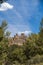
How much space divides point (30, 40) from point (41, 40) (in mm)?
5427

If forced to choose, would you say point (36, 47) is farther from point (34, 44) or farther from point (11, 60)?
point (11, 60)

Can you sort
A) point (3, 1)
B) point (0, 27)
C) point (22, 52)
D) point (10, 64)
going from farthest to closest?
point (22, 52)
point (10, 64)
point (0, 27)
point (3, 1)

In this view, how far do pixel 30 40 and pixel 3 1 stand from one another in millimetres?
38436

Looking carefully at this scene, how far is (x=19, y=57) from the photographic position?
4544cm

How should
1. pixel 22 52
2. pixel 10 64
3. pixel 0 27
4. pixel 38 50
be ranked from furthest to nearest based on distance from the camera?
pixel 22 52 < pixel 38 50 < pixel 10 64 < pixel 0 27

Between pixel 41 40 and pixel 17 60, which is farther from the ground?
pixel 41 40

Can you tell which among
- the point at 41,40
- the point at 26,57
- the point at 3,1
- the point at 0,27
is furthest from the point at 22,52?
the point at 3,1

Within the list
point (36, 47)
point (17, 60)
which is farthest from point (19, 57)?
point (36, 47)

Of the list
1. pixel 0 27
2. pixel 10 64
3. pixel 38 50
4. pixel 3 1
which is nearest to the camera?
pixel 3 1

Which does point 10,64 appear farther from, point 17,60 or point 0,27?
point 0,27

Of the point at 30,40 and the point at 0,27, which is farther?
the point at 30,40

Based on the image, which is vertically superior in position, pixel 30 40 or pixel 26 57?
pixel 30 40

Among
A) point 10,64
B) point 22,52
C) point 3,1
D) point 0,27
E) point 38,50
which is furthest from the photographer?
point 22,52

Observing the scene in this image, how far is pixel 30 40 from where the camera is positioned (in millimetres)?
49625
